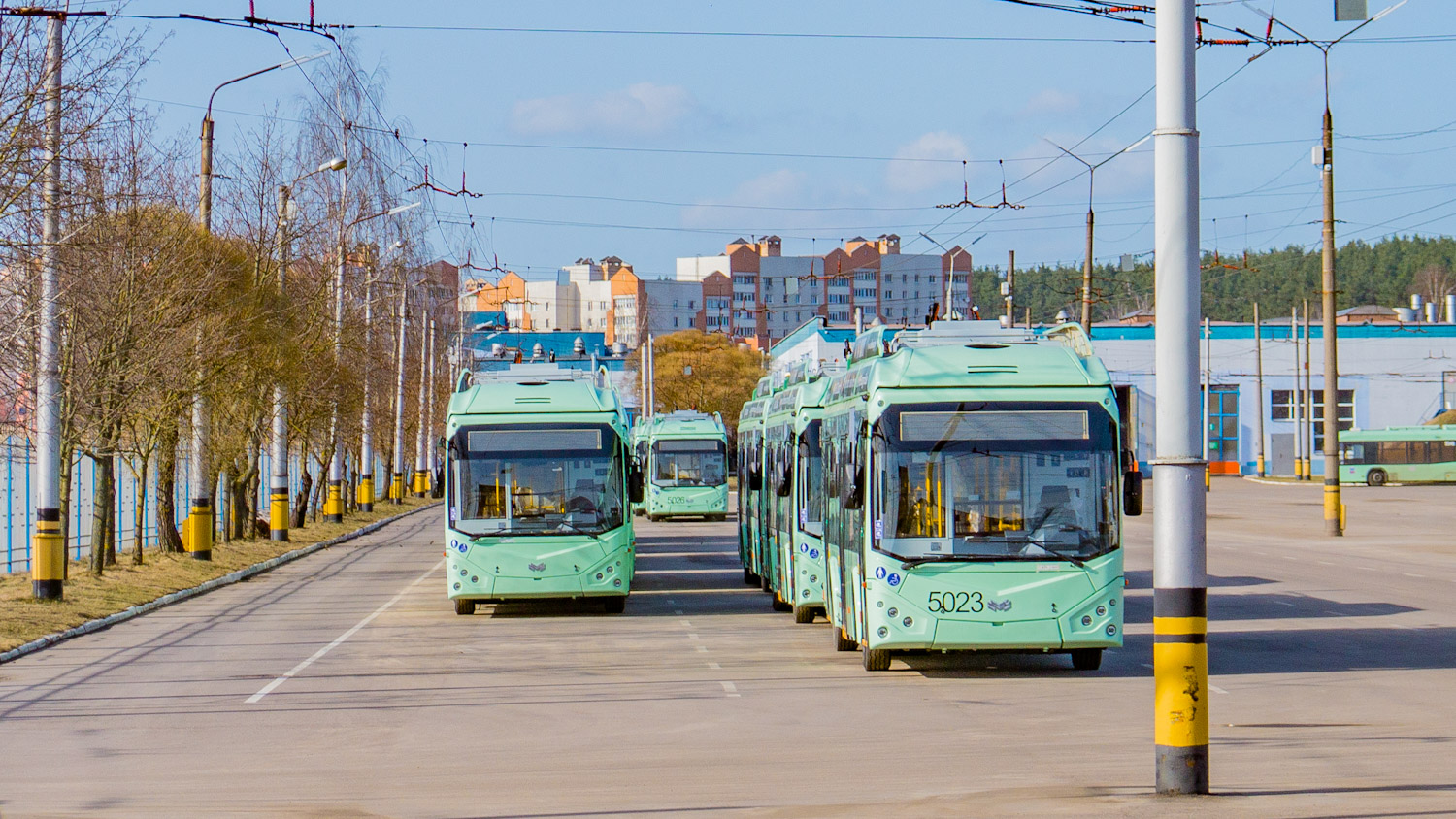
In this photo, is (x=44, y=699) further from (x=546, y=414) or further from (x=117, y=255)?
(x=117, y=255)

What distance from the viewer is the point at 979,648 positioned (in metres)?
15.1

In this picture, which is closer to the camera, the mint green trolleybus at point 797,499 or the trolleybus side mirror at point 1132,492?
the trolleybus side mirror at point 1132,492

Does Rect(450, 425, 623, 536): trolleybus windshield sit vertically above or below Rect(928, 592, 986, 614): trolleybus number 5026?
above

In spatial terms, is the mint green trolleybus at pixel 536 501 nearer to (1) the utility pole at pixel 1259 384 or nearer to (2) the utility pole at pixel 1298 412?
(2) the utility pole at pixel 1298 412

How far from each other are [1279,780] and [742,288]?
583ft

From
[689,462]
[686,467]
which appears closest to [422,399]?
[686,467]

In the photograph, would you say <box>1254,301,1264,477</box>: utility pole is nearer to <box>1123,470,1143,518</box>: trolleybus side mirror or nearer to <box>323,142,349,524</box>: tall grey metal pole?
<box>323,142,349,524</box>: tall grey metal pole

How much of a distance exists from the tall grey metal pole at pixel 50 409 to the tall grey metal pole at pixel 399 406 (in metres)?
33.8

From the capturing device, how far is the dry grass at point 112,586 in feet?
68.8

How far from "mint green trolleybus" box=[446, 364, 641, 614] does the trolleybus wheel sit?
666cm

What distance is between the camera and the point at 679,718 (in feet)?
43.0

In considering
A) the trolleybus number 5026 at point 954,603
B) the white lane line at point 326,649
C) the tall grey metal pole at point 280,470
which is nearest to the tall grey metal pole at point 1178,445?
the trolleybus number 5026 at point 954,603

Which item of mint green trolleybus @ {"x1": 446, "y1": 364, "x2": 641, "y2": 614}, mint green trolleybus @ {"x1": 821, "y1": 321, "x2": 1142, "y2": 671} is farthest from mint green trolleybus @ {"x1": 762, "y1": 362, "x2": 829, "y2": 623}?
mint green trolleybus @ {"x1": 821, "y1": 321, "x2": 1142, "y2": 671}

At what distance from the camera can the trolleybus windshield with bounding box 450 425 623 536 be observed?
22.0 metres
